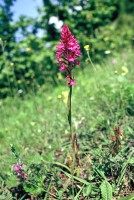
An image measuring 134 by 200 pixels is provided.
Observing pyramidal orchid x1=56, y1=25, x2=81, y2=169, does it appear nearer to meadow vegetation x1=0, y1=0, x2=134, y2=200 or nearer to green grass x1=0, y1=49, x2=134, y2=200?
meadow vegetation x1=0, y1=0, x2=134, y2=200

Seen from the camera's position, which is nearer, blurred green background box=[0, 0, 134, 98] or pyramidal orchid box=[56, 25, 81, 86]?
pyramidal orchid box=[56, 25, 81, 86]

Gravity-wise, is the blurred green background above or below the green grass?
above

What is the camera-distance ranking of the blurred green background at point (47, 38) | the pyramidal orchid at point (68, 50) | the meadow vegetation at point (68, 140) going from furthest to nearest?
1. the blurred green background at point (47, 38)
2. the meadow vegetation at point (68, 140)
3. the pyramidal orchid at point (68, 50)

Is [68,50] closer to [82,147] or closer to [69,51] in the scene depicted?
[69,51]

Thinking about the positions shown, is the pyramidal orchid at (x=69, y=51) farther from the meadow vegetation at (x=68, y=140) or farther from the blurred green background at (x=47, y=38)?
the blurred green background at (x=47, y=38)

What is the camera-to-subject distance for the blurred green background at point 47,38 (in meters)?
6.25

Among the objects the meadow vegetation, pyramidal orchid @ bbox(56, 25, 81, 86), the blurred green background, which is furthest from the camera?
the blurred green background

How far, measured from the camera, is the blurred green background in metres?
6.25

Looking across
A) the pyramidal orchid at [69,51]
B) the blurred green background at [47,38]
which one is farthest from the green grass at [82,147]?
the blurred green background at [47,38]

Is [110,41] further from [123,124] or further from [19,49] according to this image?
[123,124]

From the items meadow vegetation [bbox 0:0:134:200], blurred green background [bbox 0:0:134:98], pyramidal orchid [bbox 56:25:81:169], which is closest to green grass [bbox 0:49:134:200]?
meadow vegetation [bbox 0:0:134:200]

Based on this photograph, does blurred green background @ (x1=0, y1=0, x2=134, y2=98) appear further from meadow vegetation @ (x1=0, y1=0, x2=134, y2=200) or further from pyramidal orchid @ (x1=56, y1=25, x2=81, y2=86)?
pyramidal orchid @ (x1=56, y1=25, x2=81, y2=86)

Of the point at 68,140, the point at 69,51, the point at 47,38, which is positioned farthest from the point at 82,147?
the point at 47,38

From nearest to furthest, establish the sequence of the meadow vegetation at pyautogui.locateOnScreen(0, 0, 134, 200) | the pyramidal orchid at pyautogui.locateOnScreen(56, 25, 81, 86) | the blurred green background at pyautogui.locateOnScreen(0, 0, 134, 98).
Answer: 1. the pyramidal orchid at pyautogui.locateOnScreen(56, 25, 81, 86)
2. the meadow vegetation at pyautogui.locateOnScreen(0, 0, 134, 200)
3. the blurred green background at pyautogui.locateOnScreen(0, 0, 134, 98)
